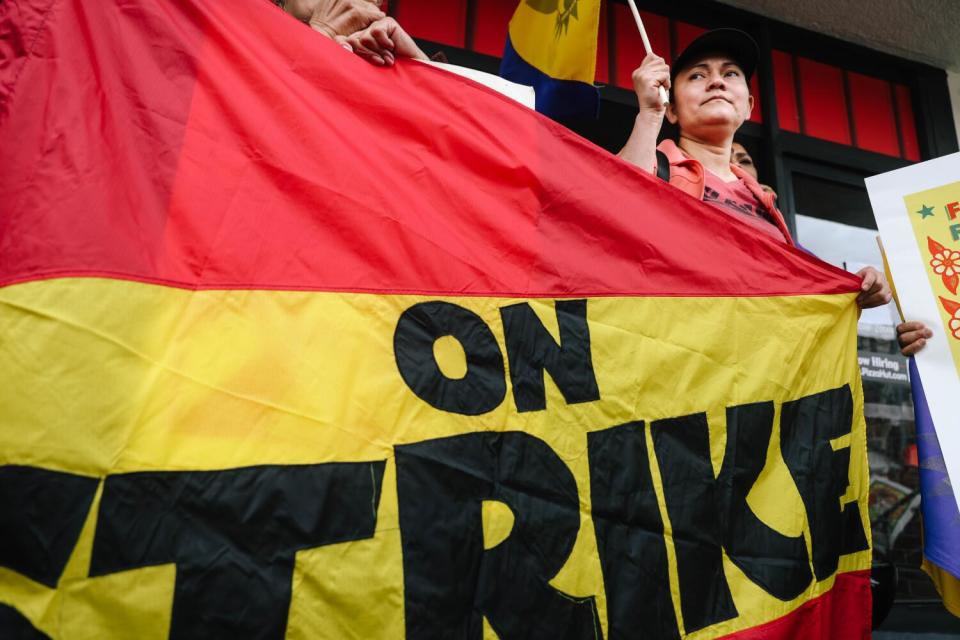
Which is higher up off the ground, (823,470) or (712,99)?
(712,99)

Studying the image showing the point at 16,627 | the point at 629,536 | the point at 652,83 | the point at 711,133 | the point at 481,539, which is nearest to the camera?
the point at 16,627

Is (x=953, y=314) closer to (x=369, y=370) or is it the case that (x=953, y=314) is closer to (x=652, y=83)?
(x=652, y=83)

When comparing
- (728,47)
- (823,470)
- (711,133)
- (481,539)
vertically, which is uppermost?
(728,47)

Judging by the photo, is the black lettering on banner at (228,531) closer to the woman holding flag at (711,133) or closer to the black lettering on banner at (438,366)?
the black lettering on banner at (438,366)

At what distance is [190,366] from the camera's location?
93cm

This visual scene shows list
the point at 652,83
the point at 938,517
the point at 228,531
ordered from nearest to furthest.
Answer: the point at 228,531, the point at 938,517, the point at 652,83

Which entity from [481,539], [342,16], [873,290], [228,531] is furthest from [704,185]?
[228,531]

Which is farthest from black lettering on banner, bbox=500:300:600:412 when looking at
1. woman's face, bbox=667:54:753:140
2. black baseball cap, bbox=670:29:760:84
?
black baseball cap, bbox=670:29:760:84

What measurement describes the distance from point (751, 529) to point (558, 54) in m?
1.16

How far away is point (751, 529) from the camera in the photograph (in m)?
1.30

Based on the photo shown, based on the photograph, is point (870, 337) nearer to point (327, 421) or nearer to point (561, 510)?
point (561, 510)

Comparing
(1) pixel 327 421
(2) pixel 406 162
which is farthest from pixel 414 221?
(1) pixel 327 421

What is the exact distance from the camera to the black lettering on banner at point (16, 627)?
74cm

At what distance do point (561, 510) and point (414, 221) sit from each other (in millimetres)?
573
